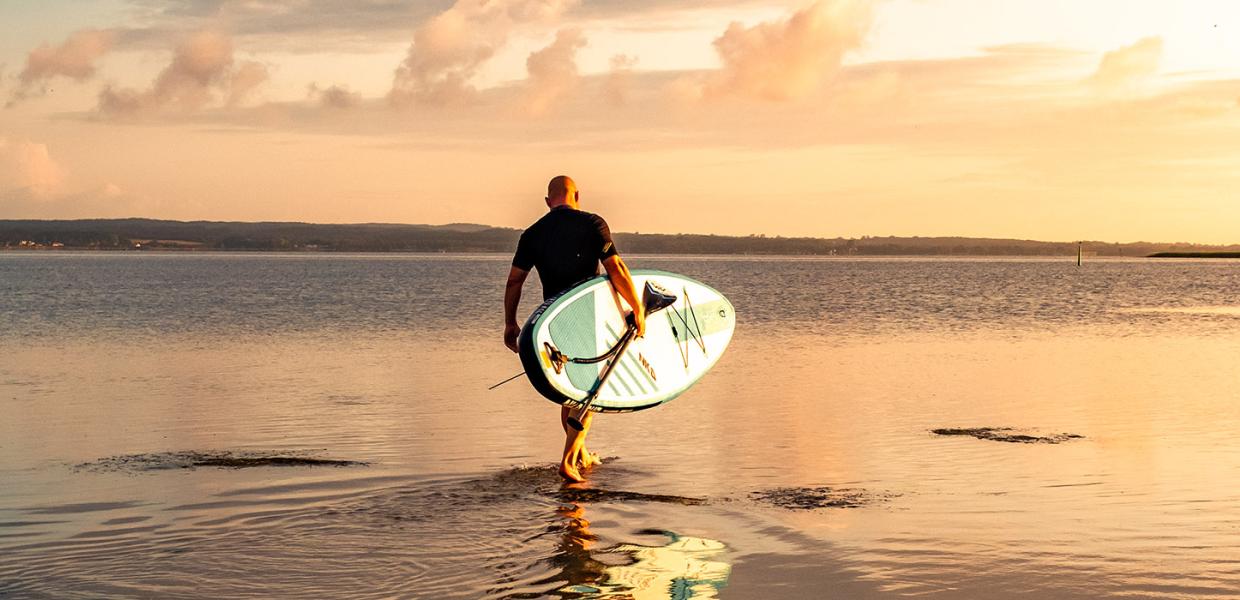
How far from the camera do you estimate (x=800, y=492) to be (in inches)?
371

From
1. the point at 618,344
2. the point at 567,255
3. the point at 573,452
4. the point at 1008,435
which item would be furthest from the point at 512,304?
the point at 1008,435

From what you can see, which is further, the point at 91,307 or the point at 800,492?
the point at 91,307

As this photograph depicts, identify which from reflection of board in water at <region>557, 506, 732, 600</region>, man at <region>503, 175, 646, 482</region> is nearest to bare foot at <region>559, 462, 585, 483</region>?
man at <region>503, 175, 646, 482</region>

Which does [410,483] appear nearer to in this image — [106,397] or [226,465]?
[226,465]

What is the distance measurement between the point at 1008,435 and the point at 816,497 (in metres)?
3.96

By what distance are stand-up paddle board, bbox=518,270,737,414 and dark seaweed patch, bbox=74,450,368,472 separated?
1915 mm

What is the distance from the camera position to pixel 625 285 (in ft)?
32.7

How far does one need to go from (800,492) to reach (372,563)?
343 centimetres

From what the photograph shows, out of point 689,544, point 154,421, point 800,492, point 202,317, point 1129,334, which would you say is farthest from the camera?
point 202,317

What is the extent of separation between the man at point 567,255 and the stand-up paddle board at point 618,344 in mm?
148

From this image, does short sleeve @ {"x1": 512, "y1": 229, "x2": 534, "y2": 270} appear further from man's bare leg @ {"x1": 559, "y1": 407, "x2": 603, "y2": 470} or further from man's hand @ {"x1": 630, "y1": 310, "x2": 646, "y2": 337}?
man's bare leg @ {"x1": 559, "y1": 407, "x2": 603, "y2": 470}

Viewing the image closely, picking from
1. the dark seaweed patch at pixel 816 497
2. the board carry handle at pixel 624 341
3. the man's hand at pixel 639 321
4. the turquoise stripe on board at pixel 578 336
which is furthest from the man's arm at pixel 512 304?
the dark seaweed patch at pixel 816 497

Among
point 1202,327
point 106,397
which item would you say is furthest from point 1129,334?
point 106,397

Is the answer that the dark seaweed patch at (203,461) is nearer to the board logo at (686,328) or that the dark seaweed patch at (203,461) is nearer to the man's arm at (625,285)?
the man's arm at (625,285)
